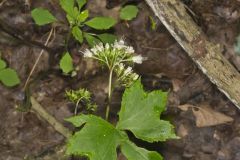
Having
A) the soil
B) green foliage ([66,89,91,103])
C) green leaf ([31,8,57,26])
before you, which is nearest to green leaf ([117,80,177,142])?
green foliage ([66,89,91,103])

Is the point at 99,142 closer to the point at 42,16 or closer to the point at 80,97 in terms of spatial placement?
the point at 80,97

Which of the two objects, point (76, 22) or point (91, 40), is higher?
point (76, 22)

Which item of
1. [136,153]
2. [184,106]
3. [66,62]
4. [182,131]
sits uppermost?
[66,62]

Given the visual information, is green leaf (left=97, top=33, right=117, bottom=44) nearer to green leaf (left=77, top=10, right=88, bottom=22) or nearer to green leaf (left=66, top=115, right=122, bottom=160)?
green leaf (left=77, top=10, right=88, bottom=22)

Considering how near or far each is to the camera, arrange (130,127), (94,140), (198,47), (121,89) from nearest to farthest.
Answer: (94,140)
(130,127)
(198,47)
(121,89)

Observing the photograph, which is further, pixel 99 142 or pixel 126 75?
pixel 126 75

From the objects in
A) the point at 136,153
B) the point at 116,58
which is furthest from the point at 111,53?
the point at 136,153

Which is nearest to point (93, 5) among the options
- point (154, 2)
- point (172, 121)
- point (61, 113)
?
point (154, 2)
